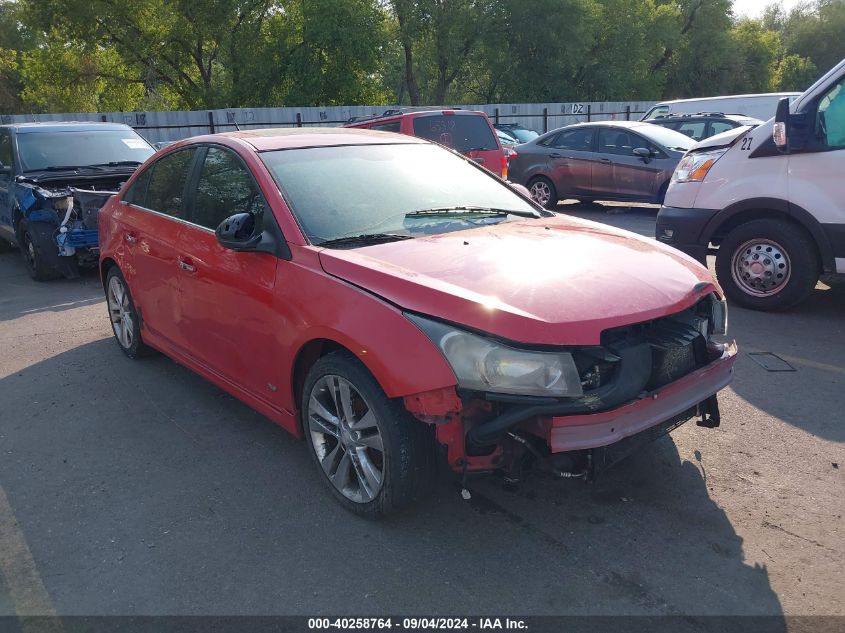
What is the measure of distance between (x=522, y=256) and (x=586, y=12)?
41644 mm

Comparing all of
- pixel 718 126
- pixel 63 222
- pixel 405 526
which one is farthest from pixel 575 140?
pixel 405 526

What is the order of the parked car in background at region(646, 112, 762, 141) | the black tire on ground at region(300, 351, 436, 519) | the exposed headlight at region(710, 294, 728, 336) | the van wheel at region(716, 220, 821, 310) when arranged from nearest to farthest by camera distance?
the black tire on ground at region(300, 351, 436, 519), the exposed headlight at region(710, 294, 728, 336), the van wheel at region(716, 220, 821, 310), the parked car in background at region(646, 112, 762, 141)

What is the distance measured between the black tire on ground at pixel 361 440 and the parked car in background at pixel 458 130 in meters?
8.41

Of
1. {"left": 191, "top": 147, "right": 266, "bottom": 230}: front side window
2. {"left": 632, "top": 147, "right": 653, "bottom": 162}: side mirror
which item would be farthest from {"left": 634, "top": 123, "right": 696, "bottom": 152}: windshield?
{"left": 191, "top": 147, "right": 266, "bottom": 230}: front side window

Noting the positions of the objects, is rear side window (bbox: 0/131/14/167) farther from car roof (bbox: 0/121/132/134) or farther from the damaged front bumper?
the damaged front bumper

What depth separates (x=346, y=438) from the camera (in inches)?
130

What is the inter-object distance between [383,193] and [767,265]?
3934 mm

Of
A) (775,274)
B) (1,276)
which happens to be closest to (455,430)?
(775,274)

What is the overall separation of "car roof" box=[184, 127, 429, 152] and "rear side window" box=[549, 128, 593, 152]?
8706 mm

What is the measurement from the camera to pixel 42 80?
1261 inches

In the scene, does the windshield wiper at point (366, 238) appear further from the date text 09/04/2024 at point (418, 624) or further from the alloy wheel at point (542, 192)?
the alloy wheel at point (542, 192)

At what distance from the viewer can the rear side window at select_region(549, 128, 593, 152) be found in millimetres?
12797

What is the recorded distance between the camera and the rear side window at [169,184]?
4.65 m

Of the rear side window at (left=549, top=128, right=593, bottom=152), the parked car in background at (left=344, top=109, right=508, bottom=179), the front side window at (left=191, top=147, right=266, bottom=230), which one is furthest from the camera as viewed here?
the rear side window at (left=549, top=128, right=593, bottom=152)
